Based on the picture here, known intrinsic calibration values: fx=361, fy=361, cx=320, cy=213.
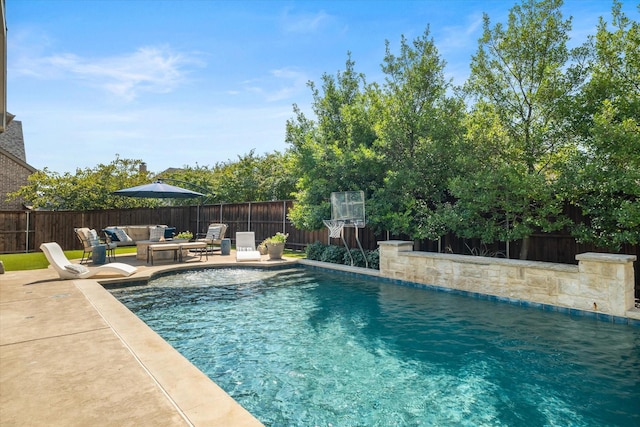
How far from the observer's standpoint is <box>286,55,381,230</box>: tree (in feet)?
36.2

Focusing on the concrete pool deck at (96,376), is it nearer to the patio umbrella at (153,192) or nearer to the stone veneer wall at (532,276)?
the stone veneer wall at (532,276)

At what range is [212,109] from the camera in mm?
17203

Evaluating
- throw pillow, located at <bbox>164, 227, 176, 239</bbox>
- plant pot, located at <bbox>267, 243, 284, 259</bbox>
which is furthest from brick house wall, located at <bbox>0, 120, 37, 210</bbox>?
plant pot, located at <bbox>267, 243, 284, 259</bbox>

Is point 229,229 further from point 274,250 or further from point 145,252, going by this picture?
point 274,250

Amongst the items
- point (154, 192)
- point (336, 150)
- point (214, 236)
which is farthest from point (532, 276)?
point (154, 192)

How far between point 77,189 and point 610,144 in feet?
72.9

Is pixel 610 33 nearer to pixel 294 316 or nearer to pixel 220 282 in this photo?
pixel 294 316

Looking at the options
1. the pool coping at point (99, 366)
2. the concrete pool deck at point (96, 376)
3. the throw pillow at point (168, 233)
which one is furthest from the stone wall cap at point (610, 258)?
the throw pillow at point (168, 233)

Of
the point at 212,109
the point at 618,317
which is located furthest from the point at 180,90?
the point at 618,317

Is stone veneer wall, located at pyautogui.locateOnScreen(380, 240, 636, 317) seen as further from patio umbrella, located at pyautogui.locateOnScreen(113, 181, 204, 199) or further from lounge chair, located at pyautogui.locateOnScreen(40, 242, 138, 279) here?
patio umbrella, located at pyautogui.locateOnScreen(113, 181, 204, 199)

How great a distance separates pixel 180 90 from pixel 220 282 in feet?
28.9

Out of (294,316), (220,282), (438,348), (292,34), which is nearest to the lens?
(438,348)

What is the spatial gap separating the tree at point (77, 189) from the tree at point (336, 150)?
37.9 feet

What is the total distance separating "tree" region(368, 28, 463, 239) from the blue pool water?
2937 mm
